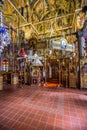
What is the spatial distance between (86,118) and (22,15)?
14960 millimetres

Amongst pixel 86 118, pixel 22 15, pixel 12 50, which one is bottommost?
pixel 86 118

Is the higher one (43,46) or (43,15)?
(43,15)

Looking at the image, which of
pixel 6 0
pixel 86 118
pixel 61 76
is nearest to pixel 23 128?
pixel 86 118

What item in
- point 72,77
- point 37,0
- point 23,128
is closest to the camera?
point 23,128

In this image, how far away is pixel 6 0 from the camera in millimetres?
13172

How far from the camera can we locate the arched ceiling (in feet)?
46.8

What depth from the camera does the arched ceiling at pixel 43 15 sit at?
46.8 ft

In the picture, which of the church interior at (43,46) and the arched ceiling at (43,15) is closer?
the church interior at (43,46)

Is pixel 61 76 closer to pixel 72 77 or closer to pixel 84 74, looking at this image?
pixel 72 77

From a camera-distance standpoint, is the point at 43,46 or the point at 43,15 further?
the point at 43,15

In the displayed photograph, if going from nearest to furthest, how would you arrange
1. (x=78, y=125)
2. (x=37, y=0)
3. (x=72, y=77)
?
(x=78, y=125)
(x=72, y=77)
(x=37, y=0)

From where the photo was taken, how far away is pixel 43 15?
17156mm

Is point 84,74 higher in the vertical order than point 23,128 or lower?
higher

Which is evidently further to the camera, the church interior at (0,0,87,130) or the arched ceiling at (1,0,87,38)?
the arched ceiling at (1,0,87,38)
